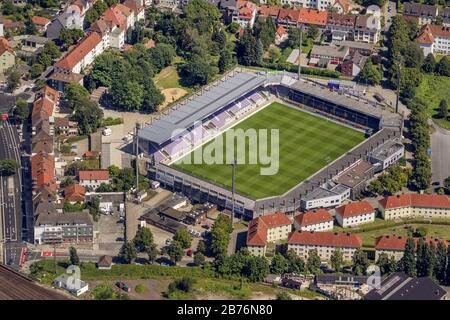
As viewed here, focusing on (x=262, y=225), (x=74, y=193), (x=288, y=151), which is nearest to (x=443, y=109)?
(x=288, y=151)

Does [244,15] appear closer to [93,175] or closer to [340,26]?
[340,26]

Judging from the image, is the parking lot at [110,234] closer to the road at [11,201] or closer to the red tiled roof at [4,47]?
the road at [11,201]

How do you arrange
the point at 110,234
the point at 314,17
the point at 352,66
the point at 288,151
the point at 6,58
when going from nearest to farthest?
the point at 110,234 < the point at 288,151 < the point at 6,58 < the point at 352,66 < the point at 314,17

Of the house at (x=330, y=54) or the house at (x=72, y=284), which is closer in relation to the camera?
the house at (x=72, y=284)

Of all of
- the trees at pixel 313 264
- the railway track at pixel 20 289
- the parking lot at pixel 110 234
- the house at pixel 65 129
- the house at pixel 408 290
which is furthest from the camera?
the house at pixel 65 129

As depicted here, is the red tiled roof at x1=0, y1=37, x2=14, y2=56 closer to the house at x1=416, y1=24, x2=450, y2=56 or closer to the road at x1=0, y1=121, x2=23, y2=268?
the road at x1=0, y1=121, x2=23, y2=268

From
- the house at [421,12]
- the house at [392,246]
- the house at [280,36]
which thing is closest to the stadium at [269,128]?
the house at [392,246]
